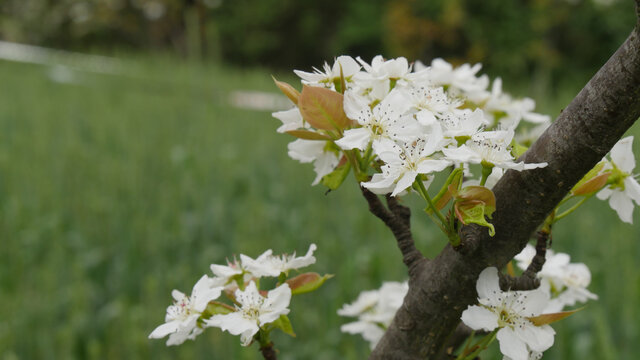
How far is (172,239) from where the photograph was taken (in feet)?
8.86

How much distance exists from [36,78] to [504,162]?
8.35m

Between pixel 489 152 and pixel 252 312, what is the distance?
0.96 feet

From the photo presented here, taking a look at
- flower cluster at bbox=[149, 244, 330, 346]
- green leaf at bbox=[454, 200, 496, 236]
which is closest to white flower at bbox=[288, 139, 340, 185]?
flower cluster at bbox=[149, 244, 330, 346]

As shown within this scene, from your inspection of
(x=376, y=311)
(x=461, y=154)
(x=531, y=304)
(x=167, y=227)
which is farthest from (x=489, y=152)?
(x=167, y=227)

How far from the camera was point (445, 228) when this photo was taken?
571mm

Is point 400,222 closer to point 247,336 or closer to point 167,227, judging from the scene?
point 247,336

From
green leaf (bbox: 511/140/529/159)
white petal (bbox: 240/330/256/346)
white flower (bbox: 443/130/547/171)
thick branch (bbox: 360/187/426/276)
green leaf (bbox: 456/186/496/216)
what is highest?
green leaf (bbox: 511/140/529/159)

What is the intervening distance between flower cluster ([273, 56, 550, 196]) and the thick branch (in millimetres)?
44

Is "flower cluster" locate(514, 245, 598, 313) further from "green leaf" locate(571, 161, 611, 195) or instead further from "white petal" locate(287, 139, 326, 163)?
"white petal" locate(287, 139, 326, 163)

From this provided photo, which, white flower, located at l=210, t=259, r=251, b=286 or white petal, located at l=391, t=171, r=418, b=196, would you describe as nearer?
white petal, located at l=391, t=171, r=418, b=196

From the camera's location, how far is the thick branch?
2.18 ft

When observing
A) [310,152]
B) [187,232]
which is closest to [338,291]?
[187,232]

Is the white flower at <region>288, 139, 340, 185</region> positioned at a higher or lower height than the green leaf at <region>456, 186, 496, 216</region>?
lower

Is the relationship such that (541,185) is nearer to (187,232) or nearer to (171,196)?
(187,232)
